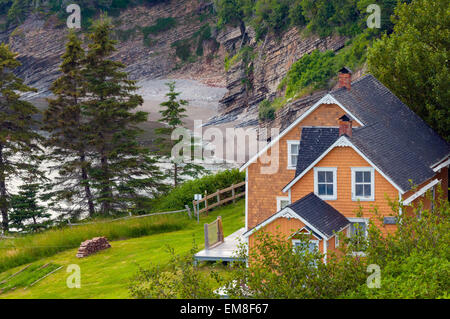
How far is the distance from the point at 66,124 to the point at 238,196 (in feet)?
45.1

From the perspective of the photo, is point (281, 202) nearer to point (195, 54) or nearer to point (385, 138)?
point (385, 138)

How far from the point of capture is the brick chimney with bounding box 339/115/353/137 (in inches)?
1101

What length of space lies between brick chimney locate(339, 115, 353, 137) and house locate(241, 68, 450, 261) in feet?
0.13

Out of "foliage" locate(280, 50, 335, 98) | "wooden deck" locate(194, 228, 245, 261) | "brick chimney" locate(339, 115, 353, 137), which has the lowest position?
"wooden deck" locate(194, 228, 245, 261)

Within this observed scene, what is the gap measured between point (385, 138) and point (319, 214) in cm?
523

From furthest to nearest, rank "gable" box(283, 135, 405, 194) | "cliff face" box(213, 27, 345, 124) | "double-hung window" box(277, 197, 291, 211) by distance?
"cliff face" box(213, 27, 345, 124), "double-hung window" box(277, 197, 291, 211), "gable" box(283, 135, 405, 194)

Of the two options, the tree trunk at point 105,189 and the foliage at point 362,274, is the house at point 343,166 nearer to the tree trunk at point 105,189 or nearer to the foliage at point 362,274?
the foliage at point 362,274

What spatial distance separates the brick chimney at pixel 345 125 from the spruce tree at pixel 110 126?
23006 millimetres

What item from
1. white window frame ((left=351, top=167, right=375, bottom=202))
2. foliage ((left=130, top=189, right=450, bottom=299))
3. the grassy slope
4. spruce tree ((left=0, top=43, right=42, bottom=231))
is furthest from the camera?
spruce tree ((left=0, top=43, right=42, bottom=231))

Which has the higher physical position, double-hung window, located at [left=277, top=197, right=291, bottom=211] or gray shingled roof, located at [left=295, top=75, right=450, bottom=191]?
gray shingled roof, located at [left=295, top=75, right=450, bottom=191]

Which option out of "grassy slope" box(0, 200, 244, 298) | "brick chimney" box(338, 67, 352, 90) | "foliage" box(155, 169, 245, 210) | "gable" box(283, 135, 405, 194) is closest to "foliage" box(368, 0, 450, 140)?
"brick chimney" box(338, 67, 352, 90)

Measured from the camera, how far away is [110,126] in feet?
163

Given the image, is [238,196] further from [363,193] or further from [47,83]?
[47,83]

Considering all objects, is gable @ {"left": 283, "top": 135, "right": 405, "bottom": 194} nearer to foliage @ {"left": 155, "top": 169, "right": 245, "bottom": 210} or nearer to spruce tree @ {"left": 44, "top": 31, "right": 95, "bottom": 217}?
foliage @ {"left": 155, "top": 169, "right": 245, "bottom": 210}
